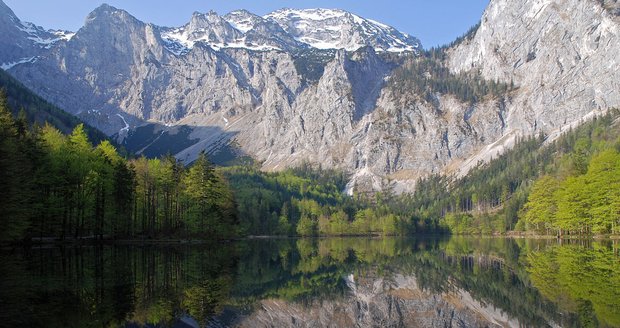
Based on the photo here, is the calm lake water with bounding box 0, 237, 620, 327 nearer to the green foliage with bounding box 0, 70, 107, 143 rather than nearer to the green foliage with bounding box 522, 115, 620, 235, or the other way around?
the green foliage with bounding box 522, 115, 620, 235

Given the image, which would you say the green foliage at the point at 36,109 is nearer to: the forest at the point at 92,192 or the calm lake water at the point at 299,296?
the forest at the point at 92,192

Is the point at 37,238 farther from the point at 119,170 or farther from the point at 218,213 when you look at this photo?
the point at 218,213

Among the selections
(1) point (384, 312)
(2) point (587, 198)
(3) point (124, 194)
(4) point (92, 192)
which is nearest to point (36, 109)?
(3) point (124, 194)

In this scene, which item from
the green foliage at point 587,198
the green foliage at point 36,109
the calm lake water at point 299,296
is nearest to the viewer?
the calm lake water at point 299,296

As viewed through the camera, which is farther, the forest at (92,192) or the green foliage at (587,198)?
the green foliage at (587,198)

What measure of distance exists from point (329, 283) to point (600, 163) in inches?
2234

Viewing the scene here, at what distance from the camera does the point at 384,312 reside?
23.5m

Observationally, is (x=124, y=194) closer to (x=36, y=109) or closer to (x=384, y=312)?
(x=384, y=312)

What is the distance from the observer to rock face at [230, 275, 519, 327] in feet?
67.9

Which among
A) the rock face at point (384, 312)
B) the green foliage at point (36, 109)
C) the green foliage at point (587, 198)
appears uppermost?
the green foliage at point (36, 109)

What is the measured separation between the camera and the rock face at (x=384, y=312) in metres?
20.7

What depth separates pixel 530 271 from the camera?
34688 mm

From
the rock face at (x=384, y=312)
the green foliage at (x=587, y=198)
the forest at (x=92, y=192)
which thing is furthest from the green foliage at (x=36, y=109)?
the rock face at (x=384, y=312)

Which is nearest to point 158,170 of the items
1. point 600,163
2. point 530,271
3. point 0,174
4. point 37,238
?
point 37,238
